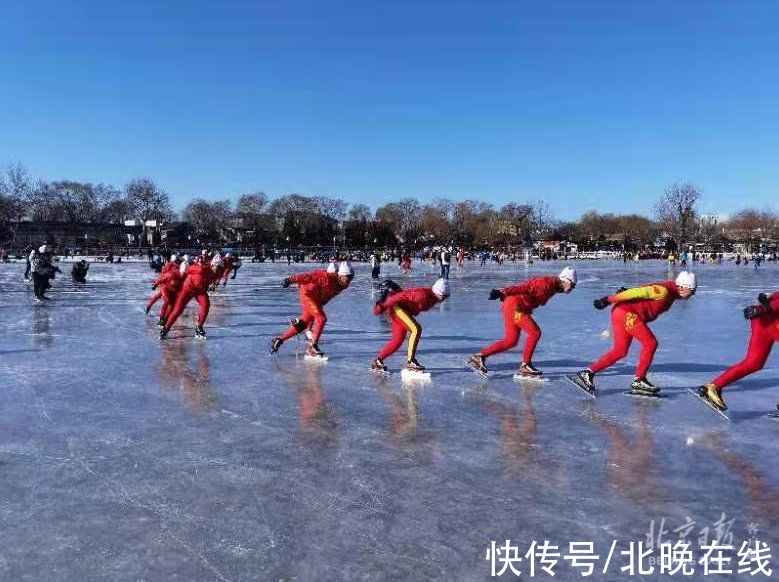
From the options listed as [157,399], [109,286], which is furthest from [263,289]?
[157,399]

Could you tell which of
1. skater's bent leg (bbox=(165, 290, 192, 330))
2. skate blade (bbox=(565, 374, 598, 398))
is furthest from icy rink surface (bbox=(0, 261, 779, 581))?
skater's bent leg (bbox=(165, 290, 192, 330))

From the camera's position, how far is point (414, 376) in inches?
289

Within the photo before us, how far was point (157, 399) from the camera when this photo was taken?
6.20m

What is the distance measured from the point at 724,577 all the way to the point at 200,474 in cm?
289

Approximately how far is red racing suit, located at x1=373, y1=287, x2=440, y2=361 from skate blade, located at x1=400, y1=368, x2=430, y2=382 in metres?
0.16

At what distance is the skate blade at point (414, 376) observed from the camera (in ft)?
23.7

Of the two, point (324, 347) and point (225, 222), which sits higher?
point (225, 222)

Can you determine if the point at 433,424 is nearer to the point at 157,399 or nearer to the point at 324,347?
the point at 157,399

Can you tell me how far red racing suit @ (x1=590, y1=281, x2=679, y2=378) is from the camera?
20.4ft

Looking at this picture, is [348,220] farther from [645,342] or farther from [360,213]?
[645,342]

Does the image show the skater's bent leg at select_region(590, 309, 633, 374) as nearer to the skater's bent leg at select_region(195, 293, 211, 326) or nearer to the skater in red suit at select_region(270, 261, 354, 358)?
the skater in red suit at select_region(270, 261, 354, 358)

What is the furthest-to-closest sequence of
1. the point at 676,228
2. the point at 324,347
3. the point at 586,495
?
the point at 676,228 < the point at 324,347 < the point at 586,495

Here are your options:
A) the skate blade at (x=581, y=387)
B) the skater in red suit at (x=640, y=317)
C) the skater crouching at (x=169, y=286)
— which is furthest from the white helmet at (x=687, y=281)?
the skater crouching at (x=169, y=286)

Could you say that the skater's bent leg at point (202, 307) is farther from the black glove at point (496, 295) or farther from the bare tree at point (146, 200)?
the bare tree at point (146, 200)
